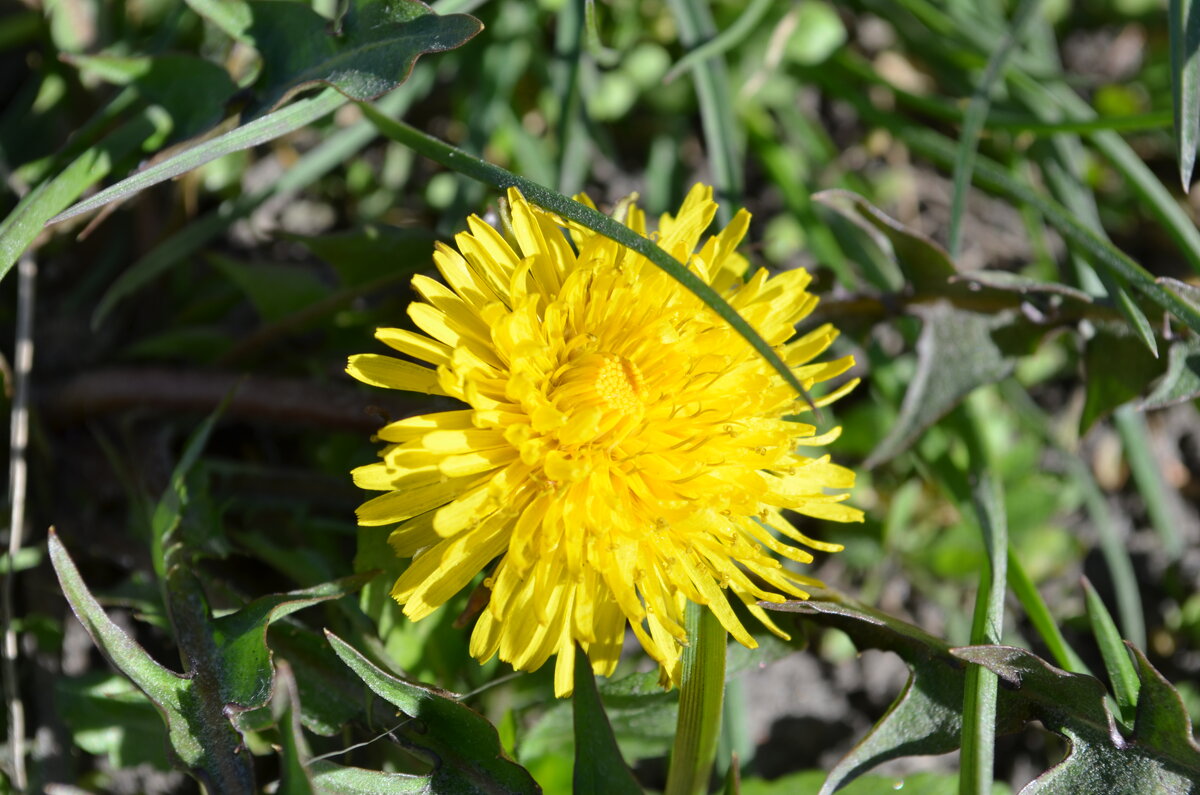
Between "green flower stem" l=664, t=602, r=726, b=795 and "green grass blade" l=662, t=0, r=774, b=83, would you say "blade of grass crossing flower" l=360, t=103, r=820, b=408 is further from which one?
"green grass blade" l=662, t=0, r=774, b=83

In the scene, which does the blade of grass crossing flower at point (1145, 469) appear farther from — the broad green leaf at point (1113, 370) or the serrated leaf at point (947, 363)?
the serrated leaf at point (947, 363)

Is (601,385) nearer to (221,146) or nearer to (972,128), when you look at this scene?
(221,146)

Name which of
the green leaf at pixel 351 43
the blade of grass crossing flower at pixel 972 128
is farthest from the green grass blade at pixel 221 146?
the blade of grass crossing flower at pixel 972 128

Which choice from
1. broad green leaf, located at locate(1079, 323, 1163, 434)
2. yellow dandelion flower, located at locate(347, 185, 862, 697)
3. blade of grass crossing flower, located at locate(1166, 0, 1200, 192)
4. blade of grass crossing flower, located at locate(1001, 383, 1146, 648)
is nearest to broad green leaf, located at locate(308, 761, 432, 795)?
yellow dandelion flower, located at locate(347, 185, 862, 697)

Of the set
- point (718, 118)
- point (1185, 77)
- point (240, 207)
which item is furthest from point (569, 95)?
point (1185, 77)

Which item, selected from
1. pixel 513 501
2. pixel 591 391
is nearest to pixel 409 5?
pixel 591 391

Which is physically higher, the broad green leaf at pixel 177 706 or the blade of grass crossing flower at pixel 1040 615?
the broad green leaf at pixel 177 706

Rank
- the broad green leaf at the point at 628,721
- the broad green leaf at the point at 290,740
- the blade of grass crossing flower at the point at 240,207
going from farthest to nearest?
the blade of grass crossing flower at the point at 240,207 < the broad green leaf at the point at 628,721 < the broad green leaf at the point at 290,740

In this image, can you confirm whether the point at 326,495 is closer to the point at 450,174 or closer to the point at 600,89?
the point at 450,174
